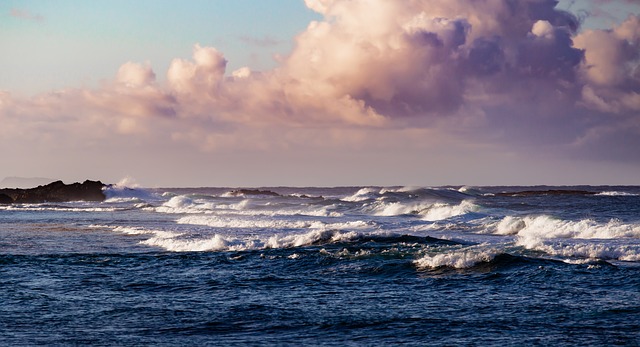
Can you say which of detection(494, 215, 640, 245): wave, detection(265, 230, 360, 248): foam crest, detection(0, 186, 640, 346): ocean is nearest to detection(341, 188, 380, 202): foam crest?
detection(494, 215, 640, 245): wave

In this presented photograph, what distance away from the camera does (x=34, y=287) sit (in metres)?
20.4

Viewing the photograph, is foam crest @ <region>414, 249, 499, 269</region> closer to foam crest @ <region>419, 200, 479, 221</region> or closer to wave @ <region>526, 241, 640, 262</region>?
wave @ <region>526, 241, 640, 262</region>

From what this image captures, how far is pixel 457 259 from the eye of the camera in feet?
75.3

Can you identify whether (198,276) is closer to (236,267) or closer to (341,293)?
(236,267)

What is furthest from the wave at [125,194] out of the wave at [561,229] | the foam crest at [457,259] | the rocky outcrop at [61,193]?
the foam crest at [457,259]

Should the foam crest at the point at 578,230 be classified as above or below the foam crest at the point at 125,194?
below

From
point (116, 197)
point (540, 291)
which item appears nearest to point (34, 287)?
point (540, 291)

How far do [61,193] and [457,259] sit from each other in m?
98.3

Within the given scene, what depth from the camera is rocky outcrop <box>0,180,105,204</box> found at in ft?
352

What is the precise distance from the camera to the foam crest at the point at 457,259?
74.3 ft

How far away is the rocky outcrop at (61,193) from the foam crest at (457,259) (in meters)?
91.7

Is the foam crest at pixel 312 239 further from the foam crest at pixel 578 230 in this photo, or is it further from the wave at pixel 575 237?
the foam crest at pixel 578 230

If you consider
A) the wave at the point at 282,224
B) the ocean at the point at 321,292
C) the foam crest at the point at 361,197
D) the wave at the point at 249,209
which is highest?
the foam crest at the point at 361,197

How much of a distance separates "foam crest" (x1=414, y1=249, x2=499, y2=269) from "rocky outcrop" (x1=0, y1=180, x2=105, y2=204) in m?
91.7
